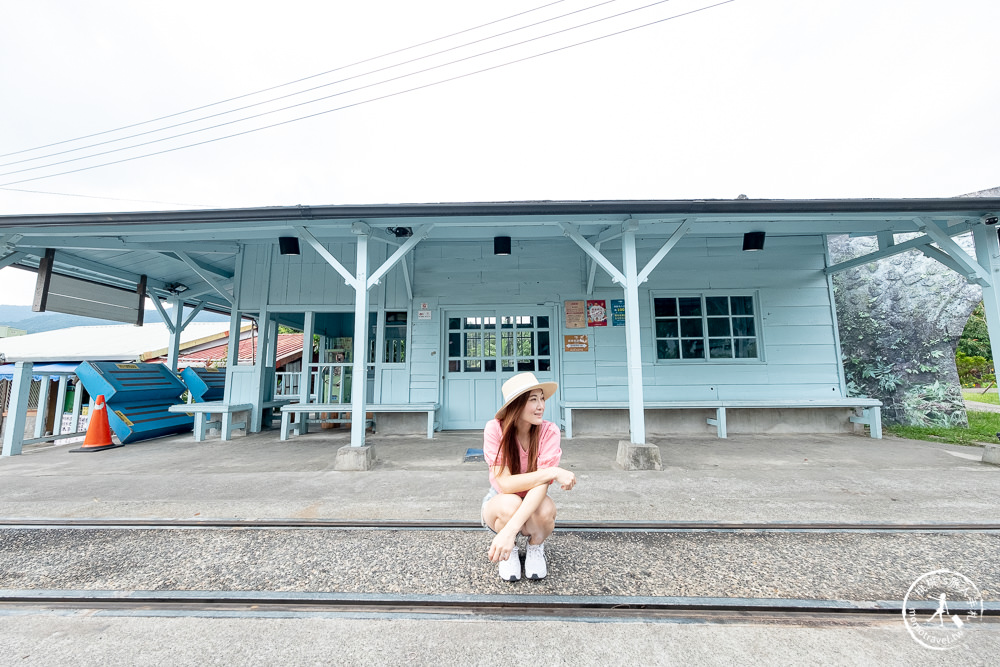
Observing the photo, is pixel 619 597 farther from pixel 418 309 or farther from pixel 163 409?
pixel 163 409

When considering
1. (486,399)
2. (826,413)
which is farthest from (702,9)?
(486,399)

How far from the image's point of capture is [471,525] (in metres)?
2.42

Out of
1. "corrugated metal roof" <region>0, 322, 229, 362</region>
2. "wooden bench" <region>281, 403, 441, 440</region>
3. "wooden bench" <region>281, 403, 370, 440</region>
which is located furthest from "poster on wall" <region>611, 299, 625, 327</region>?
"corrugated metal roof" <region>0, 322, 229, 362</region>

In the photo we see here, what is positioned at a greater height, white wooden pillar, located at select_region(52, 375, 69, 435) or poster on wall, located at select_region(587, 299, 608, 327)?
poster on wall, located at select_region(587, 299, 608, 327)

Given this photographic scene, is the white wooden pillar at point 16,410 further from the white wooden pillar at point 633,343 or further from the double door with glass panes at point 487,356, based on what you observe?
the white wooden pillar at point 633,343

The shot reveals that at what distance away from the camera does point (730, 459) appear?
4168 mm

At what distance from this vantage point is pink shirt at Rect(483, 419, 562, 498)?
1.78 metres

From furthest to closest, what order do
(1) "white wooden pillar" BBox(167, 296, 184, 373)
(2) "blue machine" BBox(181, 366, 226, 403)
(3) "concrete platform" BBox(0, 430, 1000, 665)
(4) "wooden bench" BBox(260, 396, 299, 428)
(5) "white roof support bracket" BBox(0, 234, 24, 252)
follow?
(1) "white wooden pillar" BBox(167, 296, 184, 373) → (2) "blue machine" BBox(181, 366, 226, 403) → (4) "wooden bench" BBox(260, 396, 299, 428) → (5) "white roof support bracket" BBox(0, 234, 24, 252) → (3) "concrete platform" BBox(0, 430, 1000, 665)

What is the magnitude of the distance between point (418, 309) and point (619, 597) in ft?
17.7

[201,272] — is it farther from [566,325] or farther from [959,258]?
[959,258]

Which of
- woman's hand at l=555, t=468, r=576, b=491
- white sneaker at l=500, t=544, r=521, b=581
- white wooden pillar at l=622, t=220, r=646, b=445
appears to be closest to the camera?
woman's hand at l=555, t=468, r=576, b=491

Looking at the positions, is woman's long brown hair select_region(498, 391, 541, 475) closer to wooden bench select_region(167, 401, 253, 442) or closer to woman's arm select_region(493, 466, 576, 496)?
woman's arm select_region(493, 466, 576, 496)

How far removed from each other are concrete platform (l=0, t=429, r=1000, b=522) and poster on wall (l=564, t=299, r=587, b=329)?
84.0 inches

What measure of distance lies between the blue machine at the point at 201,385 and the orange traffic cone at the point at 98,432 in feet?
5.45
